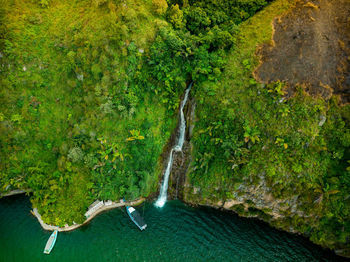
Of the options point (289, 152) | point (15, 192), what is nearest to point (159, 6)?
point (289, 152)

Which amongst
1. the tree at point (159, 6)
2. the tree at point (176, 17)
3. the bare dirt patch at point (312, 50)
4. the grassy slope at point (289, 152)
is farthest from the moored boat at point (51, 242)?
the bare dirt patch at point (312, 50)

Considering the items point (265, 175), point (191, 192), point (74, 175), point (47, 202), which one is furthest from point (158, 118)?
point (47, 202)

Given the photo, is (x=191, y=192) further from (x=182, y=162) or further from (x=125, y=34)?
(x=125, y=34)

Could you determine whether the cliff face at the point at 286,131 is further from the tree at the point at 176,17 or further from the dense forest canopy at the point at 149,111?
the tree at the point at 176,17

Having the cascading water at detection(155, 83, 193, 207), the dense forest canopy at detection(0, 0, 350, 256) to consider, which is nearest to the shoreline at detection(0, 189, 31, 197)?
the dense forest canopy at detection(0, 0, 350, 256)

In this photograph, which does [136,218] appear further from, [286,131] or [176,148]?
[286,131]

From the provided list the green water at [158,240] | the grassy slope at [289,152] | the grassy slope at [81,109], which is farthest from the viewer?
the grassy slope at [81,109]

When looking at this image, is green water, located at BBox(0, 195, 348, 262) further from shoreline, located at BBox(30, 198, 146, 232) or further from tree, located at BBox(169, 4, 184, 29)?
tree, located at BBox(169, 4, 184, 29)
